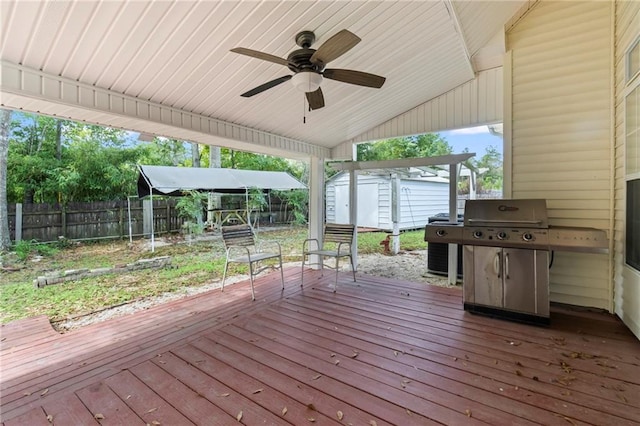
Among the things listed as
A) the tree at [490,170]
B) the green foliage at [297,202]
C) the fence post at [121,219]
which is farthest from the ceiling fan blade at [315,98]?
the green foliage at [297,202]

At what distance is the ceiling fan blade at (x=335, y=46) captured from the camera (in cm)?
179

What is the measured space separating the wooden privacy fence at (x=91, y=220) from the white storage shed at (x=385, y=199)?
3651 millimetres

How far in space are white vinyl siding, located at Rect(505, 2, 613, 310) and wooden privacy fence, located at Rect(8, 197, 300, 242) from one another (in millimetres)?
6799

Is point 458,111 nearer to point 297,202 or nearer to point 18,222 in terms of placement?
point 297,202

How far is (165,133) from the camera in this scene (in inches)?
135

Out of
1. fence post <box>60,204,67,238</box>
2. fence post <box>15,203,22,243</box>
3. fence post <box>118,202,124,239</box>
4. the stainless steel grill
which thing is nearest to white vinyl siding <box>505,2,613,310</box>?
the stainless steel grill

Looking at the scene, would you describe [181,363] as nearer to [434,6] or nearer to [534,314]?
[534,314]

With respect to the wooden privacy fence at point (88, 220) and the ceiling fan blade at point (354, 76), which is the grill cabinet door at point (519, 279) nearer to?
the ceiling fan blade at point (354, 76)

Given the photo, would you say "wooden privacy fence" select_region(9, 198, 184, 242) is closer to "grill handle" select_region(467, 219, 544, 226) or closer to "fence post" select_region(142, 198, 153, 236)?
"fence post" select_region(142, 198, 153, 236)

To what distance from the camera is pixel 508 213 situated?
312 cm

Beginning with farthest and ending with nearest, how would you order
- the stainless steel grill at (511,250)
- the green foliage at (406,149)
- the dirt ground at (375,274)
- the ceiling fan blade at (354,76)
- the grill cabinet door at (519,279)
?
the green foliage at (406,149)
the dirt ground at (375,274)
the grill cabinet door at (519,279)
the stainless steel grill at (511,250)
the ceiling fan blade at (354,76)

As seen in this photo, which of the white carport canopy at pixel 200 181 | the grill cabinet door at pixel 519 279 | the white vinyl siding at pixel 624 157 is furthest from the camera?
the white carport canopy at pixel 200 181

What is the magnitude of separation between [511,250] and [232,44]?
10.7ft

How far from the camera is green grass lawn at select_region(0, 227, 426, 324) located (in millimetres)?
3605
